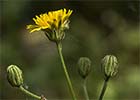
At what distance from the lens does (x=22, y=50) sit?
661 cm

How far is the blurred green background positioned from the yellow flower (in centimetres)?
234

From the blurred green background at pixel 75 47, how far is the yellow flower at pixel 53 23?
7.69 ft

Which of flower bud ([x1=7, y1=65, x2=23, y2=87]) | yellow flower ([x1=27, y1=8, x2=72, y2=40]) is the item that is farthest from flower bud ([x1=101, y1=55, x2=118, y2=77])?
flower bud ([x1=7, y1=65, x2=23, y2=87])

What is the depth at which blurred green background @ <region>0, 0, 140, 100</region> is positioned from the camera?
5.80 m

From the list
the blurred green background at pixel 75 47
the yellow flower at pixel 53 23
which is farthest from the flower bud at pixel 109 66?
the blurred green background at pixel 75 47

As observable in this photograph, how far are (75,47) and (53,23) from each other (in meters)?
3.11

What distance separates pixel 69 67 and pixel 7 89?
0.80 meters

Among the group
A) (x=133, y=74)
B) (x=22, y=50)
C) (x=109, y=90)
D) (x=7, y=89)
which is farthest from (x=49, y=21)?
(x=22, y=50)

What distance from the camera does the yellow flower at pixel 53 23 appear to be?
308 cm

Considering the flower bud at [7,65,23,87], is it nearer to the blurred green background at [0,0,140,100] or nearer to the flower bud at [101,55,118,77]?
the flower bud at [101,55,118,77]

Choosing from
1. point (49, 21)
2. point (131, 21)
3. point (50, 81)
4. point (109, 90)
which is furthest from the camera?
point (131, 21)

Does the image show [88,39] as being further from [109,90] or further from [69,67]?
[109,90]

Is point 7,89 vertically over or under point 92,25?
under

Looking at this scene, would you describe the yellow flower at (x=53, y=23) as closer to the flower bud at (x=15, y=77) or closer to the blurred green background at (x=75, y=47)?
the flower bud at (x=15, y=77)
